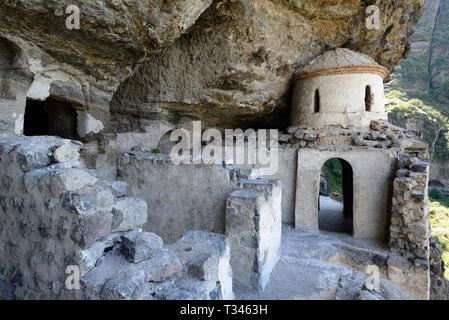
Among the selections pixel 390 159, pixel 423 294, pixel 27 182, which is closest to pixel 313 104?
pixel 390 159

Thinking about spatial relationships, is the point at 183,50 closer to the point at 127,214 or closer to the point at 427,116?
the point at 127,214

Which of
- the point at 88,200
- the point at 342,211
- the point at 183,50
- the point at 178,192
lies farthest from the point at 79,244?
the point at 342,211

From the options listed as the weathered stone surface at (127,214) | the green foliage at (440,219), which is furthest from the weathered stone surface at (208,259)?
the green foliage at (440,219)

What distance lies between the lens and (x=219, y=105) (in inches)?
340

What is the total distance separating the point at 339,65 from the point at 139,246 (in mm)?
7819

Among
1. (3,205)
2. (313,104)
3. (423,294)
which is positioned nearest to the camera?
(3,205)

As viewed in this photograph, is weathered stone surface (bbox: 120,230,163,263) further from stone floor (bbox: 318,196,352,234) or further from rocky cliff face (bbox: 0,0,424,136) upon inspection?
stone floor (bbox: 318,196,352,234)

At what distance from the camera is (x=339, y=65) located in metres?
7.87

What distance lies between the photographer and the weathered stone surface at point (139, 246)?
74.2 inches

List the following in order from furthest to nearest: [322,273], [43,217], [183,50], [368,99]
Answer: [368,99], [183,50], [322,273], [43,217]

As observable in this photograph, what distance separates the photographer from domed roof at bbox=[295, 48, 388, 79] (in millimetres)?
7762

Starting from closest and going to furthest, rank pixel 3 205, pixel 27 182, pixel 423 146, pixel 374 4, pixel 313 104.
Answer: pixel 27 182 < pixel 3 205 < pixel 423 146 < pixel 374 4 < pixel 313 104
